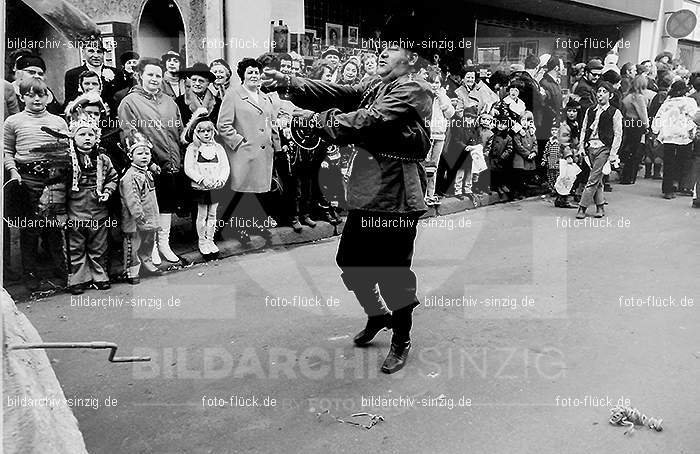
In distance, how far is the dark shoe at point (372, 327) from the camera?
15.0ft

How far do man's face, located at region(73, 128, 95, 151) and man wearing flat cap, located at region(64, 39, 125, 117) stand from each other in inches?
37.3

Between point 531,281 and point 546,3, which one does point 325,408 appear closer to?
point 531,281

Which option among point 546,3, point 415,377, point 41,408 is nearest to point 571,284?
point 415,377

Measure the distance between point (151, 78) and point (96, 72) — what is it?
0.59m

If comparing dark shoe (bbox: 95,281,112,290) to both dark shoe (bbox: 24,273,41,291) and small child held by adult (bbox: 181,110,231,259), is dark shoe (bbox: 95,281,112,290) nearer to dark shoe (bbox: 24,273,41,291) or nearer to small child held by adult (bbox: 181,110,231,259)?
dark shoe (bbox: 24,273,41,291)

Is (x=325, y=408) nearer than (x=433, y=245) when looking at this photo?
Yes

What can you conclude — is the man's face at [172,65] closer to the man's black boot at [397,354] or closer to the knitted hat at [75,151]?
the knitted hat at [75,151]

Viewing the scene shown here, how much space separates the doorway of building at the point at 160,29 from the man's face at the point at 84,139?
3.12 metres

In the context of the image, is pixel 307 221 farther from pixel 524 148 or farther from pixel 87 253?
pixel 524 148

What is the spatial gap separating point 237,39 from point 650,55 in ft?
43.7

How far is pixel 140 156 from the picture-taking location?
19.4 feet

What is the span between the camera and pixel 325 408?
3.79 m

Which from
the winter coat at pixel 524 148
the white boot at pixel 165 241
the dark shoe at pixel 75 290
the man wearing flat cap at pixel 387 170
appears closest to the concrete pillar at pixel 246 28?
the white boot at pixel 165 241

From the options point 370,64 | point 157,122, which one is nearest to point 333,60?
point 370,64
